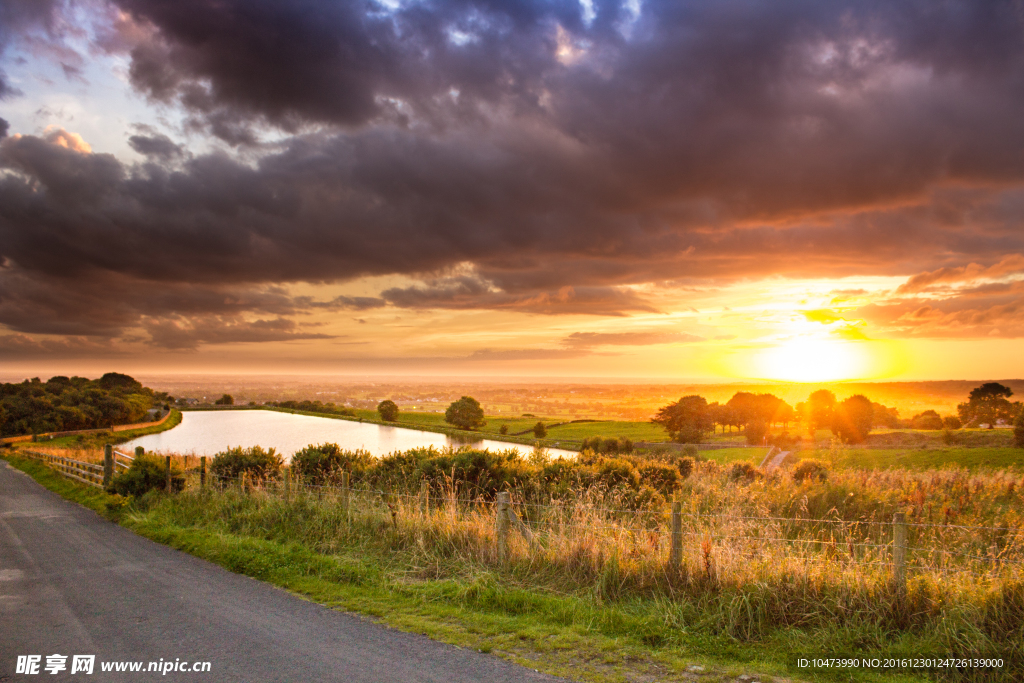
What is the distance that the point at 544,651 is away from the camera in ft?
19.8

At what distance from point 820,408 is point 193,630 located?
172 feet

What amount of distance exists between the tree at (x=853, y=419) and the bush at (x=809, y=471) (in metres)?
23.1

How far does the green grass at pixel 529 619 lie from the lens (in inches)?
225

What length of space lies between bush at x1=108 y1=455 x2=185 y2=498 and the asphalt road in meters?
5.24

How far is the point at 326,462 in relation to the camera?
22.8 m

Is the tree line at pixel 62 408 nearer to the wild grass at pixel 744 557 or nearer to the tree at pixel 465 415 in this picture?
the tree at pixel 465 415

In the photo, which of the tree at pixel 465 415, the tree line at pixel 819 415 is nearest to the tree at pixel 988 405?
the tree line at pixel 819 415

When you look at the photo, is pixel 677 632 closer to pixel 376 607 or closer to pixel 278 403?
pixel 376 607

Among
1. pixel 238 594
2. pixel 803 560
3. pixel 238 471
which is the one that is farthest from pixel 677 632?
pixel 238 471

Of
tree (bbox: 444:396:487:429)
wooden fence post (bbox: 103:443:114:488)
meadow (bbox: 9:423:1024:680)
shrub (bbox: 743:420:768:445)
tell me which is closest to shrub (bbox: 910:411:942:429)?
shrub (bbox: 743:420:768:445)

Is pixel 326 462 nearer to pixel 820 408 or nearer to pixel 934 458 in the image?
pixel 934 458

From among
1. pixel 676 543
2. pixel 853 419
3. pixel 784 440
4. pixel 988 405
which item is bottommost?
pixel 784 440

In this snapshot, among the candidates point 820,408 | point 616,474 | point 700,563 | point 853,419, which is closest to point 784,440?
point 853,419

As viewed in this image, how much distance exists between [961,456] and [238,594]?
30.1 m
